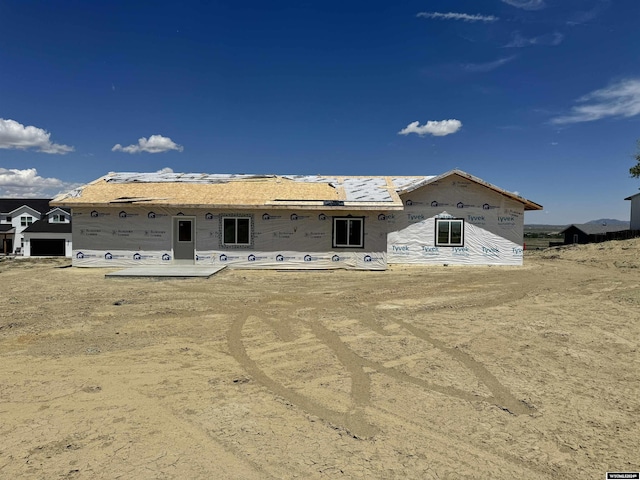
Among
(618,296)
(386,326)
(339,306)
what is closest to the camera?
(386,326)

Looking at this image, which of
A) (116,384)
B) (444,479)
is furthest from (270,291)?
(444,479)

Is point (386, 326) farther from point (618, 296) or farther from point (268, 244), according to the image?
point (268, 244)

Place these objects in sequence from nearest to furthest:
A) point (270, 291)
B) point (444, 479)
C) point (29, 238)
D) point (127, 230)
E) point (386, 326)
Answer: point (444, 479), point (386, 326), point (270, 291), point (127, 230), point (29, 238)

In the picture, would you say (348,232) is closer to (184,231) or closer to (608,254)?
(184,231)

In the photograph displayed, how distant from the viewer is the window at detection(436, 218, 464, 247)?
18203 mm

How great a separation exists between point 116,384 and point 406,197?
1550cm

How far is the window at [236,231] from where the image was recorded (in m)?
16.2

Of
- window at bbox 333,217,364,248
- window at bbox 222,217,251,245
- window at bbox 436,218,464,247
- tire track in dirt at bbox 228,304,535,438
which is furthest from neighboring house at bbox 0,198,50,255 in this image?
tire track in dirt at bbox 228,304,535,438

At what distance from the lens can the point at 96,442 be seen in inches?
135

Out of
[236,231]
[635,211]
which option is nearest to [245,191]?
[236,231]

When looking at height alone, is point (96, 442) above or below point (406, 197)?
below

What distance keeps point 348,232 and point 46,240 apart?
127ft

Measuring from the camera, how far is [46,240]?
41.1m

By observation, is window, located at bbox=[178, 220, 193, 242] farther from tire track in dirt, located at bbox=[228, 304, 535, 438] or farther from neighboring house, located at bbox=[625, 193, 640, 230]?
neighboring house, located at bbox=[625, 193, 640, 230]
